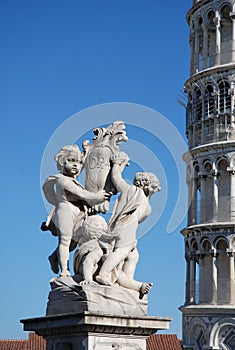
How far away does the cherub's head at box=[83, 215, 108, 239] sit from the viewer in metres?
10.3

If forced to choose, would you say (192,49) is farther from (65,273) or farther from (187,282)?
(65,273)

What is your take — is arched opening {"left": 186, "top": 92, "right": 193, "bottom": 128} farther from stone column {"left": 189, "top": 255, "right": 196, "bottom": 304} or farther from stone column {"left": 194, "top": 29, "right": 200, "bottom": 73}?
stone column {"left": 189, "top": 255, "right": 196, "bottom": 304}

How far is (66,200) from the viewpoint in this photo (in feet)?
34.7

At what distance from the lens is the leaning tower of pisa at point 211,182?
1775 inches

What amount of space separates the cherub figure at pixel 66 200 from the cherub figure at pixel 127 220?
0.26m

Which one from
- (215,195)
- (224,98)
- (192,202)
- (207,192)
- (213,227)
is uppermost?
(224,98)

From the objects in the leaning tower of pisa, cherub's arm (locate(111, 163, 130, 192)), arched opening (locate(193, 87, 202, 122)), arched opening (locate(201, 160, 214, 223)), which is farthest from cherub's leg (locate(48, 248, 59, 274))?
arched opening (locate(193, 87, 202, 122))

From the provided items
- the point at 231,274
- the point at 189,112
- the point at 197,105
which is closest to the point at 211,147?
the point at 197,105

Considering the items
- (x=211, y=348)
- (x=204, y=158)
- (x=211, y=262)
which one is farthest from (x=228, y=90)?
(x=211, y=348)

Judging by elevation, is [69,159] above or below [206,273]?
below

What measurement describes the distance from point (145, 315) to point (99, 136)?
231 centimetres

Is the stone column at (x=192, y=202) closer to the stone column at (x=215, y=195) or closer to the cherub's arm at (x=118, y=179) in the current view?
the stone column at (x=215, y=195)

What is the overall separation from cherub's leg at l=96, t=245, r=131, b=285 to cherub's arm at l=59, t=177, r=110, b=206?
0.67 m

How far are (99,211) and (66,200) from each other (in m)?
0.42
